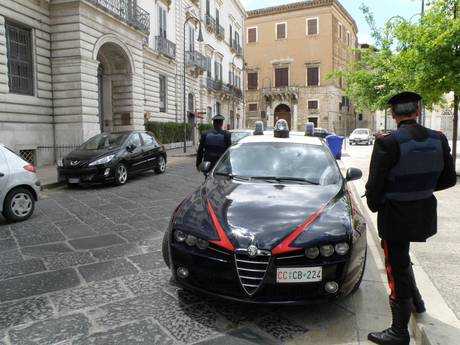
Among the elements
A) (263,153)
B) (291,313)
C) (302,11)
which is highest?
(302,11)

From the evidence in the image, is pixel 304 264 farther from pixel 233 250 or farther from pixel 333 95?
pixel 333 95

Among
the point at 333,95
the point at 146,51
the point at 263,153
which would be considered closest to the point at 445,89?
the point at 263,153

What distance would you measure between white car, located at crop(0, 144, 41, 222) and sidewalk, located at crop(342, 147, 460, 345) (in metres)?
5.60

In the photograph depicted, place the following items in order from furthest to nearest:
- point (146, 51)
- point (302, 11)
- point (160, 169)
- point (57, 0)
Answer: point (302, 11) < point (146, 51) < point (57, 0) < point (160, 169)

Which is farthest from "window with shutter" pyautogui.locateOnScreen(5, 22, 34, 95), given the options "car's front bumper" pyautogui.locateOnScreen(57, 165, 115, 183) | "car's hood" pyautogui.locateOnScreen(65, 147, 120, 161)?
"car's front bumper" pyautogui.locateOnScreen(57, 165, 115, 183)

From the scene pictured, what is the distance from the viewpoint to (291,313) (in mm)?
3807

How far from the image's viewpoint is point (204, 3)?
34.0 m

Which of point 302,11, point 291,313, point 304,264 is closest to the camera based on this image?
point 304,264

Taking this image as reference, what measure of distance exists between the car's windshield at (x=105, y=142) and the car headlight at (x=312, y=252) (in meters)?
9.68

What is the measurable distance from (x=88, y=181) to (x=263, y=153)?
696 cm

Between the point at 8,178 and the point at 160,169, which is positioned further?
the point at 160,169

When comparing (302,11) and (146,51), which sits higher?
(302,11)

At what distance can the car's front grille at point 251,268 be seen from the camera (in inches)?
134

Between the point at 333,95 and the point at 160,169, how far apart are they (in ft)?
142
